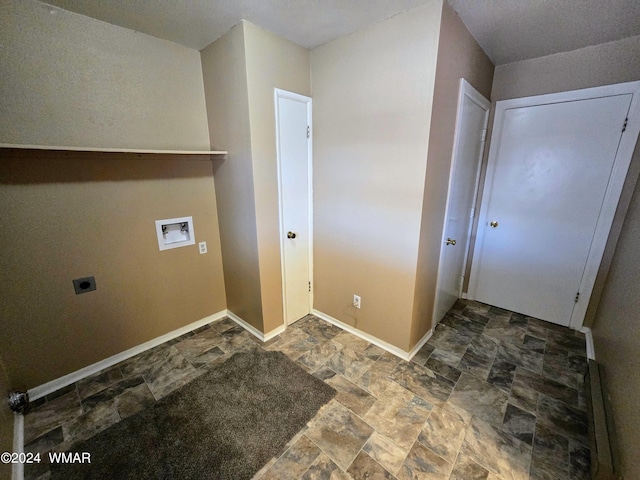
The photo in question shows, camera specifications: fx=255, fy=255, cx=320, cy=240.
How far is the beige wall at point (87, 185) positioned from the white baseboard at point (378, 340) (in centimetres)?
145

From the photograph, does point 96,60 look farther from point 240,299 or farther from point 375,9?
point 240,299

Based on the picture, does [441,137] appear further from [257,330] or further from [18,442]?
[18,442]

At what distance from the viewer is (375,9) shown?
158cm

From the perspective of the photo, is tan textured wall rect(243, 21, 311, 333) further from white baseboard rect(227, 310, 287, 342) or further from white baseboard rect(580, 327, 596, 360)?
white baseboard rect(580, 327, 596, 360)

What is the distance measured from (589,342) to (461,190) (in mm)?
1699

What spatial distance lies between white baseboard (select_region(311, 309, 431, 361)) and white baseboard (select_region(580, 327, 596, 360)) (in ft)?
4.00

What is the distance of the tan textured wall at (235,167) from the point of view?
6.10 feet

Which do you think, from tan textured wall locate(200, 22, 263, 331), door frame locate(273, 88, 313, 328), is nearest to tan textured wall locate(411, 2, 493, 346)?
door frame locate(273, 88, 313, 328)

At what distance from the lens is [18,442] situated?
1410 mm

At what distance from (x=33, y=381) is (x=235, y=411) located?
4.54 ft

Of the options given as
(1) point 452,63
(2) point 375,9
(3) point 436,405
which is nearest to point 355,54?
(2) point 375,9

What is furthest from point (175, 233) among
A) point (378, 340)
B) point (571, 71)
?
point (571, 71)

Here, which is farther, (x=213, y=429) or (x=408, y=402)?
(x=408, y=402)

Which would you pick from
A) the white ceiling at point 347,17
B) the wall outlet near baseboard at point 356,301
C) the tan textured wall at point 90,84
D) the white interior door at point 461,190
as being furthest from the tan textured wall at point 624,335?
the tan textured wall at point 90,84
